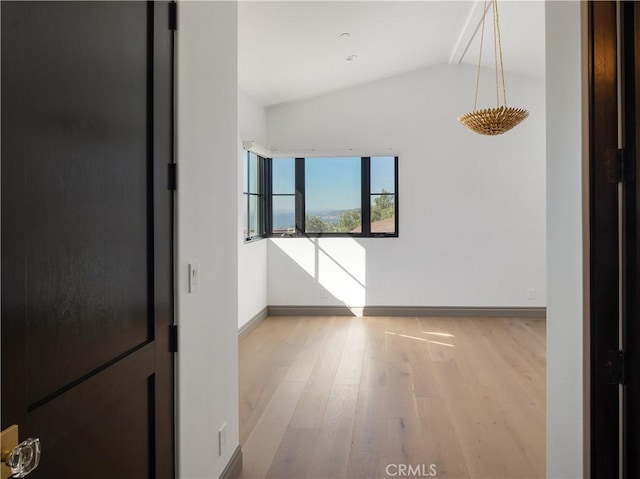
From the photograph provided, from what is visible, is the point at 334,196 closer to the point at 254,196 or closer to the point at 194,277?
the point at 254,196

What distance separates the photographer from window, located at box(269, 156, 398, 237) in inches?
241

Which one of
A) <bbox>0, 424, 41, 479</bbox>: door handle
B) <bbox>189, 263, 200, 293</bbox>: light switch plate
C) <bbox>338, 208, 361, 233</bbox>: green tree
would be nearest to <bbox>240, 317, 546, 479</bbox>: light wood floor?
<bbox>189, 263, 200, 293</bbox>: light switch plate

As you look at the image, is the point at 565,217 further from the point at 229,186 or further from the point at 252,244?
the point at 252,244

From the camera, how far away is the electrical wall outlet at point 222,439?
2.11 meters

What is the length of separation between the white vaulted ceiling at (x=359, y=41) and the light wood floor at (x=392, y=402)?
289 centimetres

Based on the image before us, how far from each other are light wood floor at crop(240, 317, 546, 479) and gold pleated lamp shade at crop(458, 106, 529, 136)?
6.68 ft

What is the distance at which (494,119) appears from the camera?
3.61 meters

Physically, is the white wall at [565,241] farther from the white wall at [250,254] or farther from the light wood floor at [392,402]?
the white wall at [250,254]

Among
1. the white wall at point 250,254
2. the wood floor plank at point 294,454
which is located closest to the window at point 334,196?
the white wall at point 250,254

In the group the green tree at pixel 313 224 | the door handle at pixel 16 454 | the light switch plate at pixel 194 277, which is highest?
the green tree at pixel 313 224

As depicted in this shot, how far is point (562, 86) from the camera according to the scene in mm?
1727

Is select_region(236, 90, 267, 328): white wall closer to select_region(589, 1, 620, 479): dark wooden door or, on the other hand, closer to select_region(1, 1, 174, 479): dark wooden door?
select_region(1, 1, 174, 479): dark wooden door

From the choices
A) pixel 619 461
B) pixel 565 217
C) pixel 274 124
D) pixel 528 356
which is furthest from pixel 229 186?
pixel 274 124

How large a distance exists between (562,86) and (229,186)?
151 cm
